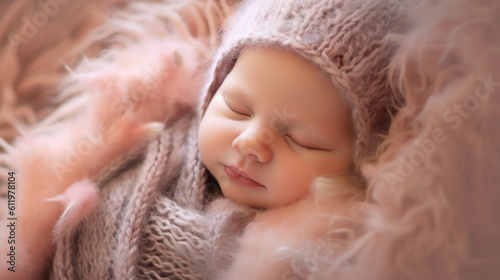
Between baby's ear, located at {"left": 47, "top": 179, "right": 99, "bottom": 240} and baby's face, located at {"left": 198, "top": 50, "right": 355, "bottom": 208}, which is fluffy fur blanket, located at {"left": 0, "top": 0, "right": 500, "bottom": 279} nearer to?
baby's face, located at {"left": 198, "top": 50, "right": 355, "bottom": 208}

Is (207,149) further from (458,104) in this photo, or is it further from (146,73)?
(458,104)

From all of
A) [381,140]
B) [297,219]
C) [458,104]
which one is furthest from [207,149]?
[458,104]

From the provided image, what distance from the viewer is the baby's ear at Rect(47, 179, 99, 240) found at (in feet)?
3.36

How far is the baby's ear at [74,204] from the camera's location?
3.36ft

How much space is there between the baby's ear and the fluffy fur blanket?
0.39 m

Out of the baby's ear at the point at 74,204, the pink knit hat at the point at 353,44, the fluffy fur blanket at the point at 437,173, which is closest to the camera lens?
the fluffy fur blanket at the point at 437,173

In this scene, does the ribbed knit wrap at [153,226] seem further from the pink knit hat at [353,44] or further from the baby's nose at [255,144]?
the pink knit hat at [353,44]

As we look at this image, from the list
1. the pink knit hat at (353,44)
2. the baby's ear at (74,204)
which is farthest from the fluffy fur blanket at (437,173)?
the baby's ear at (74,204)

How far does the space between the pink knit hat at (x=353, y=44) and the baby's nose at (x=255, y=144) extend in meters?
0.17

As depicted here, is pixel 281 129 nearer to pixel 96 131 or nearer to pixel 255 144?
pixel 255 144

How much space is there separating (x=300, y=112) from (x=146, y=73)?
46cm

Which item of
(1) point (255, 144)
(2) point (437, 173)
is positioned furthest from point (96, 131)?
(2) point (437, 173)

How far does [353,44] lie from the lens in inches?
35.5

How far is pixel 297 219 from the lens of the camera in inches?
34.6
